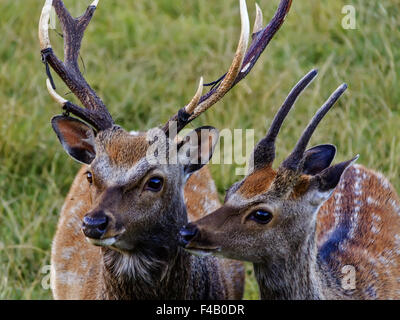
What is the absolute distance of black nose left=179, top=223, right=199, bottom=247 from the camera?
460 centimetres

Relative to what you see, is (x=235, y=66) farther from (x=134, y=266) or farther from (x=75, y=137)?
(x=134, y=266)

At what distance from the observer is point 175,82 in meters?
8.18

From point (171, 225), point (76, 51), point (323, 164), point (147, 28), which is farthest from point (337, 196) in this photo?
point (147, 28)

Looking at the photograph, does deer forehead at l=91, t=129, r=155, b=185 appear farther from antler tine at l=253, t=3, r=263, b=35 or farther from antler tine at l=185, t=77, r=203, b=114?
antler tine at l=253, t=3, r=263, b=35

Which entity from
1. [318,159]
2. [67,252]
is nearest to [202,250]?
[318,159]

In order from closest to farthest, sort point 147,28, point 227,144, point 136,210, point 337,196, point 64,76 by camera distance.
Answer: point 136,210 → point 64,76 → point 337,196 → point 227,144 → point 147,28

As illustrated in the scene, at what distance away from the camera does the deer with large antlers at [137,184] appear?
4.68m

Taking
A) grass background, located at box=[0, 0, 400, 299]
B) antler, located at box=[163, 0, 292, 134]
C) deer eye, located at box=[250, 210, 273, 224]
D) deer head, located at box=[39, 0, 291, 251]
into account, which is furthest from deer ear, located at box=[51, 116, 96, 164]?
grass background, located at box=[0, 0, 400, 299]

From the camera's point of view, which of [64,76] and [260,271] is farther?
[64,76]

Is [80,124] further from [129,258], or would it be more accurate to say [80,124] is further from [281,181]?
[281,181]

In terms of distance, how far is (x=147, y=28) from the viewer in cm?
867

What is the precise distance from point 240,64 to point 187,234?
37.5 inches

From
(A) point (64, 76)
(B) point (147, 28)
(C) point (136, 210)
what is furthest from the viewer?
(B) point (147, 28)
